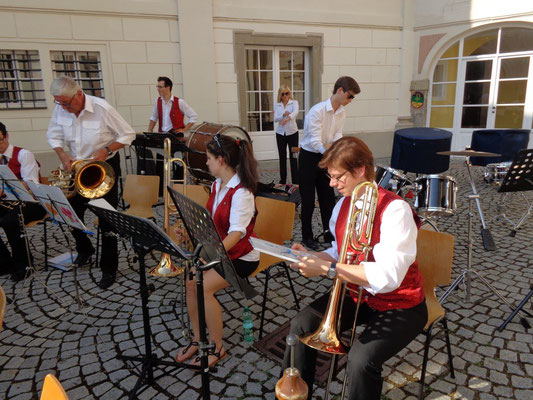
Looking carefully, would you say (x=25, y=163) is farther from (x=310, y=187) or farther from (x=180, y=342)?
(x=310, y=187)

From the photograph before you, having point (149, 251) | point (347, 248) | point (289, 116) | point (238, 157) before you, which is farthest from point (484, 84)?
point (149, 251)

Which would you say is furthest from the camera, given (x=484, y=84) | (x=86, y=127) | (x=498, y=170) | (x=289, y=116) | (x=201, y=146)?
(x=484, y=84)

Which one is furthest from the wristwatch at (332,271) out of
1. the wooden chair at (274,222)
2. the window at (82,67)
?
the window at (82,67)

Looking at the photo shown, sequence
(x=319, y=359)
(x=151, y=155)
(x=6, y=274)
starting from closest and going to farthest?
1. (x=319, y=359)
2. (x=6, y=274)
3. (x=151, y=155)

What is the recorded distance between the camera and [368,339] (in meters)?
1.82

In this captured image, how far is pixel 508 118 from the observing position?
10.1m

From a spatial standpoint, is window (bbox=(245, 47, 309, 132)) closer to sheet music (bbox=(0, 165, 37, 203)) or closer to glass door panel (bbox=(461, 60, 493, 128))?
glass door panel (bbox=(461, 60, 493, 128))

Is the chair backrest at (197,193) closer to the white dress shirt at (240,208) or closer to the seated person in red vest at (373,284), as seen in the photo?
the white dress shirt at (240,208)

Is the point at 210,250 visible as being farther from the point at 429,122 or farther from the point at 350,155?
the point at 429,122

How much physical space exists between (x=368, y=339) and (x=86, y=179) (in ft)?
9.91

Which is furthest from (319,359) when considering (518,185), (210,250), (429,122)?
(429,122)

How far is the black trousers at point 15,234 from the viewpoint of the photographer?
3859 millimetres

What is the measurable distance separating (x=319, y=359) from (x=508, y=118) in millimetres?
10215

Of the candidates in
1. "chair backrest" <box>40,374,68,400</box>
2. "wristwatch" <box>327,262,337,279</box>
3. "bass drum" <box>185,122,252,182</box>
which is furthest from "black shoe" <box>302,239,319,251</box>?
"chair backrest" <box>40,374,68,400</box>
